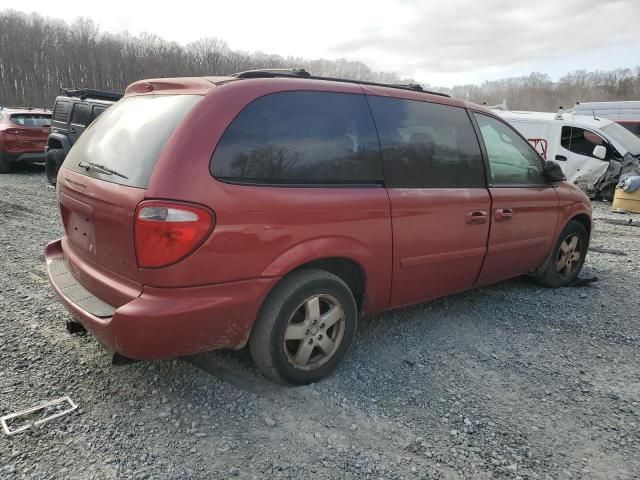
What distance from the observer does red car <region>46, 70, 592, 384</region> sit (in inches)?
92.7

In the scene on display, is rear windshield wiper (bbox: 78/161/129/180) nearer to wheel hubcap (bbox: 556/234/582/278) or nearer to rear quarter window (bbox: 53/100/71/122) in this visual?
wheel hubcap (bbox: 556/234/582/278)

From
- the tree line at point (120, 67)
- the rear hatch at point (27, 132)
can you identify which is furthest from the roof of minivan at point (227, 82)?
the tree line at point (120, 67)

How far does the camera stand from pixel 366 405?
9.10 feet

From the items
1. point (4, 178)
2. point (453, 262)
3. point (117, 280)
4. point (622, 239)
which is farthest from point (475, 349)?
point (4, 178)

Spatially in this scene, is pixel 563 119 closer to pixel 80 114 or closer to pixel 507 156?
pixel 507 156

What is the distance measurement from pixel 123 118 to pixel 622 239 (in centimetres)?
734

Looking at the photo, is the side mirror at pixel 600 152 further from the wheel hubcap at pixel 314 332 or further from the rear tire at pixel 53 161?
the rear tire at pixel 53 161

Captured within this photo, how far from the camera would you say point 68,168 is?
3.10 metres

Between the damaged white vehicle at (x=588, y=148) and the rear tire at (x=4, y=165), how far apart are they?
12.2 m

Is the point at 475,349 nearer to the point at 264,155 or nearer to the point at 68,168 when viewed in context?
the point at 264,155

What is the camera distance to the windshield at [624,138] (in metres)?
11.0

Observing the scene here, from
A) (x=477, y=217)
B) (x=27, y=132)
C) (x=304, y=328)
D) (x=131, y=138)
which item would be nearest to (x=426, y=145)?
(x=477, y=217)

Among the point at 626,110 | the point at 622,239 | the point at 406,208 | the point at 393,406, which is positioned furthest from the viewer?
the point at 626,110

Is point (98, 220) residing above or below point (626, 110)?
below
